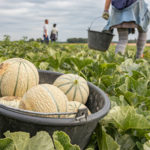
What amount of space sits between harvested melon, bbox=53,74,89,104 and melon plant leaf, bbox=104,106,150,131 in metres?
0.37

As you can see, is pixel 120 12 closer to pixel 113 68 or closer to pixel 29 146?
pixel 113 68

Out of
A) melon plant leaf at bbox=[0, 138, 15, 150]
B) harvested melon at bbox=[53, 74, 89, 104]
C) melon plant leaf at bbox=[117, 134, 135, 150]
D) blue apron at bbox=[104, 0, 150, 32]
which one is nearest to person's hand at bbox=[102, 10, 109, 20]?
blue apron at bbox=[104, 0, 150, 32]

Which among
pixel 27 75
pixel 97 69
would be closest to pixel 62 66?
pixel 97 69

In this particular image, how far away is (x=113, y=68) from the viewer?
238 cm

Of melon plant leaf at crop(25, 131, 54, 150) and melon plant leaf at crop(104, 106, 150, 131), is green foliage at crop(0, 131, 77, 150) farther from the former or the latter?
melon plant leaf at crop(104, 106, 150, 131)

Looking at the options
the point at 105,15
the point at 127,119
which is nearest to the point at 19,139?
the point at 127,119

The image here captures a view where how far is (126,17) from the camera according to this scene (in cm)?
437

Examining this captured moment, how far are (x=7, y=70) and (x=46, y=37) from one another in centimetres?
1559

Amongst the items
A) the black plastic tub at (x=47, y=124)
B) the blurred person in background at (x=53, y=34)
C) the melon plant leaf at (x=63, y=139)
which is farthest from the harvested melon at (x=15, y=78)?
the blurred person in background at (x=53, y=34)

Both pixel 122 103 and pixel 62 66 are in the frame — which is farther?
pixel 62 66

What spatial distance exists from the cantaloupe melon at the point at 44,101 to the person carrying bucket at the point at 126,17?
338cm

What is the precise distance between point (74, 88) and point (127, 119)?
506 millimetres

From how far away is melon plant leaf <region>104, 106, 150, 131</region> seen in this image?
1.25 m

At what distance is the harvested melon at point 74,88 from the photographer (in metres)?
1.67
